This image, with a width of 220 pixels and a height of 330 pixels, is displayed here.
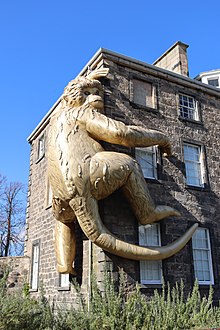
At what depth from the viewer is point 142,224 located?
1073cm

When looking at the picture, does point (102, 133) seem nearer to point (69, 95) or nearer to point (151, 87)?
point (69, 95)

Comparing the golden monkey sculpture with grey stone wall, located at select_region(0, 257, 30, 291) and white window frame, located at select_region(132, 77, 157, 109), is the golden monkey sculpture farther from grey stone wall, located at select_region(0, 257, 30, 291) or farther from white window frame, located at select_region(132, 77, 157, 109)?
grey stone wall, located at select_region(0, 257, 30, 291)

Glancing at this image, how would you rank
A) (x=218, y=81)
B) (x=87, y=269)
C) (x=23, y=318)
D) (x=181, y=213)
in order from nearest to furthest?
(x=23, y=318) < (x=87, y=269) < (x=181, y=213) < (x=218, y=81)

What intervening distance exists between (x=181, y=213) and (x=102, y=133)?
13.8 ft

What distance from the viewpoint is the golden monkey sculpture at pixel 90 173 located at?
30.9 ft

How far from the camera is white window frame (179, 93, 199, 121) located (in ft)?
46.2

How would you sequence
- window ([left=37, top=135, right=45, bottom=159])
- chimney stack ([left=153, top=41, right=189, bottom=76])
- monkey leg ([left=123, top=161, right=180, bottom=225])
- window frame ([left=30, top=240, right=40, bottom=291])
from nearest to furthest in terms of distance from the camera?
monkey leg ([left=123, top=161, right=180, bottom=225]) → window frame ([left=30, top=240, right=40, bottom=291]) → chimney stack ([left=153, top=41, right=189, bottom=76]) → window ([left=37, top=135, right=45, bottom=159])

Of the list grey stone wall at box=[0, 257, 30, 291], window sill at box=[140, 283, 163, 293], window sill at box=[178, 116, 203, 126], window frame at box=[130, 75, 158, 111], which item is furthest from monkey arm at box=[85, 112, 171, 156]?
grey stone wall at box=[0, 257, 30, 291]

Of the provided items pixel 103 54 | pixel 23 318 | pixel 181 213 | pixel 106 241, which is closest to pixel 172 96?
pixel 103 54

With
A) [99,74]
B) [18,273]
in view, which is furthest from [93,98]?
[18,273]

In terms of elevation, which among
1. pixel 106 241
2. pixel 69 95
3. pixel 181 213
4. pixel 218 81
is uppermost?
pixel 218 81

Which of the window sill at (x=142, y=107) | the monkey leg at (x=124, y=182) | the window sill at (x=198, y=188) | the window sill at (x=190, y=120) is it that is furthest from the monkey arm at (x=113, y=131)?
the window sill at (x=190, y=120)

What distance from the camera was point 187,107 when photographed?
14.3 metres

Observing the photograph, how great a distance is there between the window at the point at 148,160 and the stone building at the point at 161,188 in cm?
3
